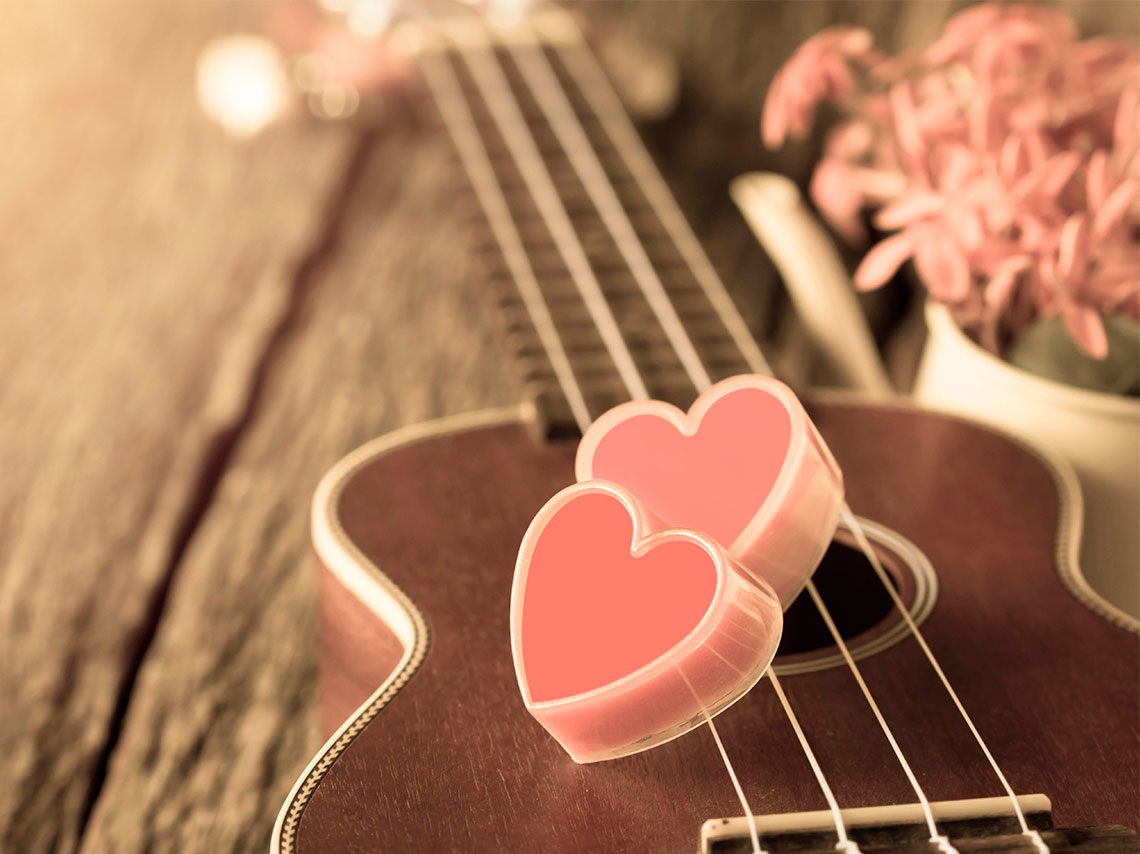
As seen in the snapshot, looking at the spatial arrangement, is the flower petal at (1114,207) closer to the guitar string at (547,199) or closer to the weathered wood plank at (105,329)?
the guitar string at (547,199)

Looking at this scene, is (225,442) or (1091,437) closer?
(1091,437)

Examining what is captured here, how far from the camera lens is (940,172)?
0.72 metres

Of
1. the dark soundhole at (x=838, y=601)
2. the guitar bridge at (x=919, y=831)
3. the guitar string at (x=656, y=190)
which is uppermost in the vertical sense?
the guitar bridge at (x=919, y=831)

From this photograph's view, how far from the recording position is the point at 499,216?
3.14 ft

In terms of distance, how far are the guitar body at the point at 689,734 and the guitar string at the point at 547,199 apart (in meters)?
0.11

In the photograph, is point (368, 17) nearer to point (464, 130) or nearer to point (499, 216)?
point (464, 130)

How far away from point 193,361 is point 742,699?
2.03 ft

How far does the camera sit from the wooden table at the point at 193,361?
0.64 metres

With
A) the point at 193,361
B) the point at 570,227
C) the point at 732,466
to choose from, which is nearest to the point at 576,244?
the point at 570,227

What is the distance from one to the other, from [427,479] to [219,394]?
31cm

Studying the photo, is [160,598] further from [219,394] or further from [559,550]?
[559,550]

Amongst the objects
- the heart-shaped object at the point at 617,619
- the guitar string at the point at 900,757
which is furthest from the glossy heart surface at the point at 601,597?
the guitar string at the point at 900,757

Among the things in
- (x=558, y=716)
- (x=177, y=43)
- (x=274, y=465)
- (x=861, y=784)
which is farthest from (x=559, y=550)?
(x=177, y=43)

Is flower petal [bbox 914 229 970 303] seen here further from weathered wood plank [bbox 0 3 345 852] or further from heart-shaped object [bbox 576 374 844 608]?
weathered wood plank [bbox 0 3 345 852]
